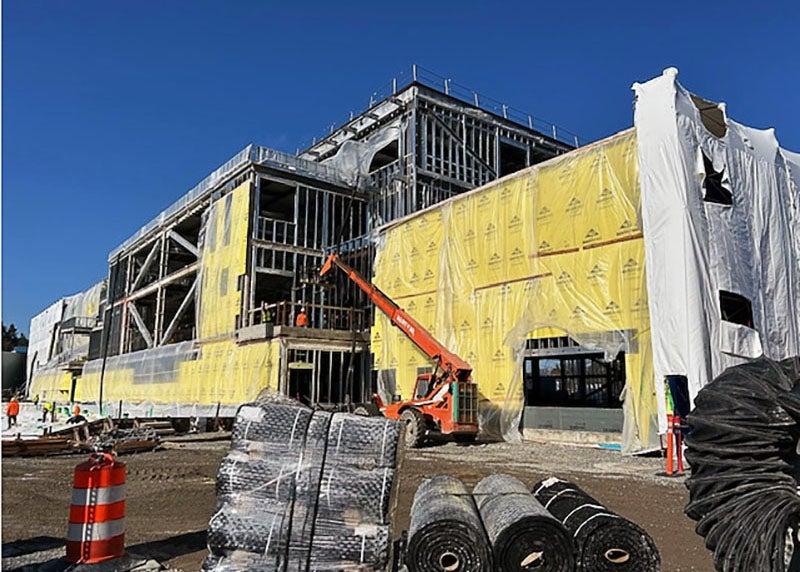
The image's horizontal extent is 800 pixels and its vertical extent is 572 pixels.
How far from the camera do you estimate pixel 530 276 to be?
58.2ft

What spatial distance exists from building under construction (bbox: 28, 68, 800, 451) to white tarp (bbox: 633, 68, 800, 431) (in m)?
0.05

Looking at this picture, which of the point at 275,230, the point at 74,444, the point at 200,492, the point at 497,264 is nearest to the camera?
the point at 200,492

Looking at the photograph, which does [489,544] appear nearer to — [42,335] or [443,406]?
[443,406]

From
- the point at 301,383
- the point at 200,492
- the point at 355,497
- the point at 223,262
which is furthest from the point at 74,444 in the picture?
the point at 355,497

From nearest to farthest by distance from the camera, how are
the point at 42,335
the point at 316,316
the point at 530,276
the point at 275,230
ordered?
the point at 530,276, the point at 316,316, the point at 275,230, the point at 42,335

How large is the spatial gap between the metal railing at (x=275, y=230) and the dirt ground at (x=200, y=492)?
12.2 m

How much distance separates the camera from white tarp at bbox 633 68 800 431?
13852 millimetres

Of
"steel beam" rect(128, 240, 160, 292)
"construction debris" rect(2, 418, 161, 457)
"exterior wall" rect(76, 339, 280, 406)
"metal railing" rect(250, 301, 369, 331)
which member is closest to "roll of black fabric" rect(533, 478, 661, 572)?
"construction debris" rect(2, 418, 161, 457)

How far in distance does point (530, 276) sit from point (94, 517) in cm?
1461

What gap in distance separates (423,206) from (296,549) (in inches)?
909

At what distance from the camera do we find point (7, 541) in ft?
20.0

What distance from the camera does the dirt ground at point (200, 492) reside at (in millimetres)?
5836

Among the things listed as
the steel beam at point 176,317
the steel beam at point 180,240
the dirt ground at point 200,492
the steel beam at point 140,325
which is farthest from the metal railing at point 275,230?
the steel beam at point 140,325

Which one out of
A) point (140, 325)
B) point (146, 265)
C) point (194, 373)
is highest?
point (146, 265)
